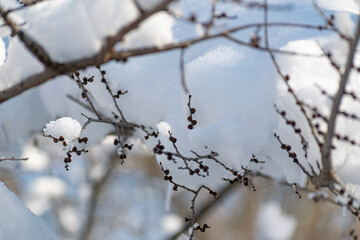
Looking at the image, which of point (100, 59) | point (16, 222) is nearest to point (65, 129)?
point (16, 222)

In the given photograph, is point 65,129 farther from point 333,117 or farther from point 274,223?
point 274,223

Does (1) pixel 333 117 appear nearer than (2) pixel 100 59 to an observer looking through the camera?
No

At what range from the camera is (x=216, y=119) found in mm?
1930

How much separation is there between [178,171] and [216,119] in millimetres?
389

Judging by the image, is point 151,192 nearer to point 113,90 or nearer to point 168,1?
point 113,90

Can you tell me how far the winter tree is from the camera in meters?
1.07

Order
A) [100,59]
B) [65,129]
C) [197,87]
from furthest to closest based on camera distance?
[65,129], [197,87], [100,59]

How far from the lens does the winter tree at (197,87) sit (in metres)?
1.07

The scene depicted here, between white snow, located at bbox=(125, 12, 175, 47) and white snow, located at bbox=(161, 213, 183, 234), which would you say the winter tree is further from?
white snow, located at bbox=(161, 213, 183, 234)

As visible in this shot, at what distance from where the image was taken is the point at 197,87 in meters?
1.96

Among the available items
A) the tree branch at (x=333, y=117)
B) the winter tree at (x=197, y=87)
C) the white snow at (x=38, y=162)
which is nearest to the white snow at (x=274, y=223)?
the white snow at (x=38, y=162)

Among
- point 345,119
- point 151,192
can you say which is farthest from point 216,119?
point 151,192

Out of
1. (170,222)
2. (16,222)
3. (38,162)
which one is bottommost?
(170,222)

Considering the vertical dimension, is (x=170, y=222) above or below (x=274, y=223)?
above
